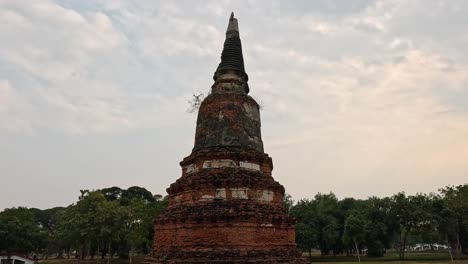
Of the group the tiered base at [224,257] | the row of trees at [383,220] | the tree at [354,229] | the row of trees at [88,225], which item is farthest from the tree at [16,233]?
the tiered base at [224,257]

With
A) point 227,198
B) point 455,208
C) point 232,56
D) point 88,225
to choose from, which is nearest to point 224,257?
point 227,198

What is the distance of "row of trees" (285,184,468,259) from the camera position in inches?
1775

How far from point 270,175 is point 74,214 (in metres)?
31.8

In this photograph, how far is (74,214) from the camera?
41.2 meters

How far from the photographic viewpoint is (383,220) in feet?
163

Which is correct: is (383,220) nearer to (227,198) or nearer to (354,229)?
Answer: (354,229)

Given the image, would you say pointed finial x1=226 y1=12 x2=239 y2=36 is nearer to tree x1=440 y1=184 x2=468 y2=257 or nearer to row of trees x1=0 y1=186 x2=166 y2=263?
row of trees x1=0 y1=186 x2=166 y2=263

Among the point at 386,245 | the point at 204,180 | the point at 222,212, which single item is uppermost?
the point at 204,180

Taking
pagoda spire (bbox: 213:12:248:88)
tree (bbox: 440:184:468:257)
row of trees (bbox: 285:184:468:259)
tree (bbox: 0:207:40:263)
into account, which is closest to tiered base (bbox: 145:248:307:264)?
pagoda spire (bbox: 213:12:248:88)

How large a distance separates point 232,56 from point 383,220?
129ft

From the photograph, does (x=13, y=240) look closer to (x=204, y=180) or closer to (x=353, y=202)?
(x=204, y=180)

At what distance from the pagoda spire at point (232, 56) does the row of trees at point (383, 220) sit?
79.6 feet

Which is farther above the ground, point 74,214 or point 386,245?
point 74,214

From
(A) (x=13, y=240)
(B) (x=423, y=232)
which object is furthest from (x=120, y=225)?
(B) (x=423, y=232)
